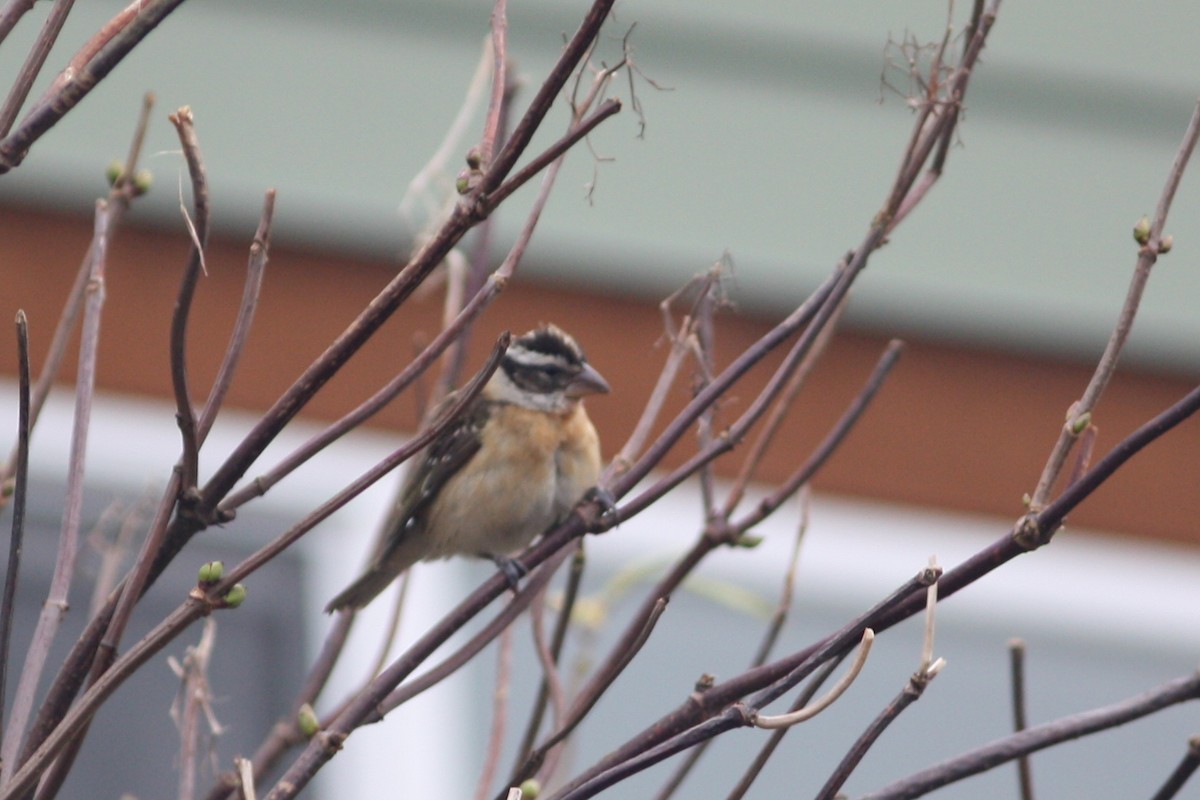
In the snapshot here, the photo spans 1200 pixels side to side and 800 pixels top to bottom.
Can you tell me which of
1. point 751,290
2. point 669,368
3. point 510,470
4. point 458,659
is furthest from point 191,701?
point 751,290

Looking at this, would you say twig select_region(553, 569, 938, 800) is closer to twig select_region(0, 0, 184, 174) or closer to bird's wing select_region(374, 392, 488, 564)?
twig select_region(0, 0, 184, 174)

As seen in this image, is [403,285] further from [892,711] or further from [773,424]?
[773,424]

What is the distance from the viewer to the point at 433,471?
4.23 metres

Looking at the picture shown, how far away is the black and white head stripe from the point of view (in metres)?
4.22

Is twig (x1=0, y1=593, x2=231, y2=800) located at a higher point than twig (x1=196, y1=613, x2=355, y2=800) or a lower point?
lower

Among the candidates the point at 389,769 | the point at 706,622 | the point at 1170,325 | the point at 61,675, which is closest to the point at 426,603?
the point at 389,769

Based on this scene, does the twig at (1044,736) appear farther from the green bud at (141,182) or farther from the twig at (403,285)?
the green bud at (141,182)

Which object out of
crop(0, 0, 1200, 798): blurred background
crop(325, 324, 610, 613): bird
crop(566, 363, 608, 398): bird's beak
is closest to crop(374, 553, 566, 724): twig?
crop(325, 324, 610, 613): bird

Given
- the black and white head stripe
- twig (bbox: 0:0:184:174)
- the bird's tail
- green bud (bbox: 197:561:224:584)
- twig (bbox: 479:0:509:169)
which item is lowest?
green bud (bbox: 197:561:224:584)

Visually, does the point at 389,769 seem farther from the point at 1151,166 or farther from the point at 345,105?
the point at 1151,166

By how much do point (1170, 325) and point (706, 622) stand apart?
8.95 ft

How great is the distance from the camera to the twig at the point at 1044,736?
1.51 metres

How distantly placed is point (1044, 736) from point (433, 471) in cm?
284

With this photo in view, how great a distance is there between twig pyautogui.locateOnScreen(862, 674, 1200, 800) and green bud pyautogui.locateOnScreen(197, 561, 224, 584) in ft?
2.39
